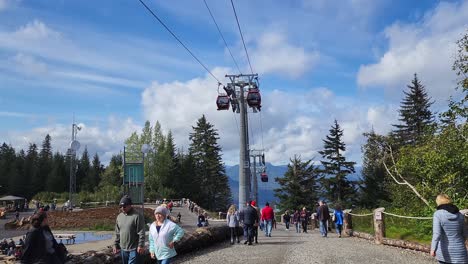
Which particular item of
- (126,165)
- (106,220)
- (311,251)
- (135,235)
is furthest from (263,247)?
(106,220)

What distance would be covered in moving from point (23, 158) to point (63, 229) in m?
76.0

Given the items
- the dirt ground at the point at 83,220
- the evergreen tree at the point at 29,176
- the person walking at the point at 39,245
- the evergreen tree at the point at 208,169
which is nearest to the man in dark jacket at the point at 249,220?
the person walking at the point at 39,245

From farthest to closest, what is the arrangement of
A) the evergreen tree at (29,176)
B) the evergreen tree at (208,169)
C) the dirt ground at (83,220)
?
1. the evergreen tree at (29,176)
2. the evergreen tree at (208,169)
3. the dirt ground at (83,220)

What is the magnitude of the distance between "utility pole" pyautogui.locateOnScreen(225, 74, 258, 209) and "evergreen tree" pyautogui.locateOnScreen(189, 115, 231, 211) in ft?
172

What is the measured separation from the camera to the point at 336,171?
214 ft

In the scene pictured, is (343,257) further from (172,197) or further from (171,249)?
(172,197)

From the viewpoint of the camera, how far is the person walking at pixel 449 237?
23.1 feet

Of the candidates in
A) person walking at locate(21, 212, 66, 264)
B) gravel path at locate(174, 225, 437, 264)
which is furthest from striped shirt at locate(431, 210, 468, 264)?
person walking at locate(21, 212, 66, 264)

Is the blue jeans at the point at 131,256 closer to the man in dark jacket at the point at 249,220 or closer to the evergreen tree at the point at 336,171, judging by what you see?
the man in dark jacket at the point at 249,220

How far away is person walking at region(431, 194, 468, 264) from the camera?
704 cm

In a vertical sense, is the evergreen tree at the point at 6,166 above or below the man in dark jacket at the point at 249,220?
above

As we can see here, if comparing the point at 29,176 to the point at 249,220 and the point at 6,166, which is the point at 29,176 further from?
the point at 249,220

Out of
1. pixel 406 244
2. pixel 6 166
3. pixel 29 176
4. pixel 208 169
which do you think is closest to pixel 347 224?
pixel 406 244

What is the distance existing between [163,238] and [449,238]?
443 centimetres
